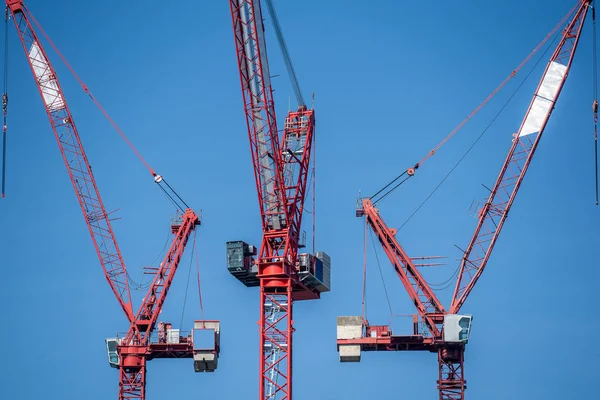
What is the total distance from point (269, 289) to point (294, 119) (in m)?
28.3

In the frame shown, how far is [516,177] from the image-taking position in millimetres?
167875

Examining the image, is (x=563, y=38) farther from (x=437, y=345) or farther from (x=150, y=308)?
(x=150, y=308)

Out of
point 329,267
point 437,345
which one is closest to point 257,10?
point 329,267

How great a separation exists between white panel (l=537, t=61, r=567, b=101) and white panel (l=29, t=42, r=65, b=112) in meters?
63.1

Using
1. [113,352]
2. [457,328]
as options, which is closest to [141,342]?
[113,352]

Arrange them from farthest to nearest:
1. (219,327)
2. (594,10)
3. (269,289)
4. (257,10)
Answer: (219,327)
(594,10)
(269,289)
(257,10)

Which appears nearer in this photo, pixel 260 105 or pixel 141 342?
pixel 260 105

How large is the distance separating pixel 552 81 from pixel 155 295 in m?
62.2

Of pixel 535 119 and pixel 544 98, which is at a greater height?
pixel 544 98

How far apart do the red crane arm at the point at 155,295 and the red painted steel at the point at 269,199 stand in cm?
3206

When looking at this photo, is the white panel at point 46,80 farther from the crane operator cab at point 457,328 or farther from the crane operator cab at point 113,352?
the crane operator cab at point 457,328

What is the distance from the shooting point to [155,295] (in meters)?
184

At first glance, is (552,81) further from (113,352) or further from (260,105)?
(113,352)

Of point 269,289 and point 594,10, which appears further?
point 594,10
